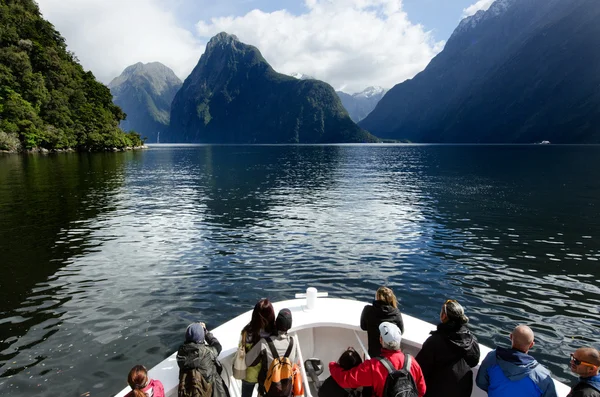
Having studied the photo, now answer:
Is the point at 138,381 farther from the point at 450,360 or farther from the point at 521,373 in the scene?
the point at 521,373

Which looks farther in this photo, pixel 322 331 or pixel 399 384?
pixel 322 331

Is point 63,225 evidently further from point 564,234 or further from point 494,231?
point 564,234

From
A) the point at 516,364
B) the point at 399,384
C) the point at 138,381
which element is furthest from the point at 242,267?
the point at 516,364

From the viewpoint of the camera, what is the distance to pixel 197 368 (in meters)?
5.18

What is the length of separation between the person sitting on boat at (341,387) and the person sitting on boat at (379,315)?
2.43 feet

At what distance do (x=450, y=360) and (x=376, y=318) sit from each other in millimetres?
1264

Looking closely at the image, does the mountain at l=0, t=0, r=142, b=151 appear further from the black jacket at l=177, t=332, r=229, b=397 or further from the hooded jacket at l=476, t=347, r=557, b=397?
the hooded jacket at l=476, t=347, r=557, b=397

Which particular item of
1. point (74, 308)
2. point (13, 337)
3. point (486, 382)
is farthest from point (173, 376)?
point (74, 308)

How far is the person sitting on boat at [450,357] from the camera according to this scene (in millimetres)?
5180

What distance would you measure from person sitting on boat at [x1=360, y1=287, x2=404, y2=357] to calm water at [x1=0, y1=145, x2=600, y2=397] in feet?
23.3

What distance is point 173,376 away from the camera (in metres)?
5.85

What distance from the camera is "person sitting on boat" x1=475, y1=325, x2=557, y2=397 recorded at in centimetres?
464

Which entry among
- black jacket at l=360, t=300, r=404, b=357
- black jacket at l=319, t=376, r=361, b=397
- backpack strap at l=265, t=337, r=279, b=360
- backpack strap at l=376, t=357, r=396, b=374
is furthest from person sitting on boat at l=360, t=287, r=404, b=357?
backpack strap at l=265, t=337, r=279, b=360

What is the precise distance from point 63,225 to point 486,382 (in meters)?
27.8
